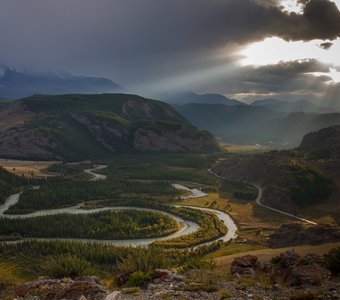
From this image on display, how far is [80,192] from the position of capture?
477 feet

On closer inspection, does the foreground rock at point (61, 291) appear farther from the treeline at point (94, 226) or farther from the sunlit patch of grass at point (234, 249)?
the treeline at point (94, 226)

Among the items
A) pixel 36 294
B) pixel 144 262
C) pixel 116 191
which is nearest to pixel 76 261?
pixel 144 262

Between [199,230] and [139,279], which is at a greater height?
[139,279]

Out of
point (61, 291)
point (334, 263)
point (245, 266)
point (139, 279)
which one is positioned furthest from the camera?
point (245, 266)

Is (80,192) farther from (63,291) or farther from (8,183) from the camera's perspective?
(63,291)

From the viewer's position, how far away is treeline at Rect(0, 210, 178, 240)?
312ft

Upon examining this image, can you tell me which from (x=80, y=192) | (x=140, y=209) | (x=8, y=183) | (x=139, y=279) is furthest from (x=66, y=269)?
(x=8, y=183)

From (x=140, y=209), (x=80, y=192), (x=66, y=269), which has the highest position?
(x=66, y=269)

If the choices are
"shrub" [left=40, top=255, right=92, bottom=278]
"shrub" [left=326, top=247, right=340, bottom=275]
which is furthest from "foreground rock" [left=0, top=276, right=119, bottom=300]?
"shrub" [left=326, top=247, right=340, bottom=275]

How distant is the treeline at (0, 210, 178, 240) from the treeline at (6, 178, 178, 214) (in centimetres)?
2001

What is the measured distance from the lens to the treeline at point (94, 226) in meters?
95.1

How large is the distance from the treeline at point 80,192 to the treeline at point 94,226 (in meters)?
20.0

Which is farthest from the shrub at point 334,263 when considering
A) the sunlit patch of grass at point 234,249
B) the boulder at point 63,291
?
the sunlit patch of grass at point 234,249

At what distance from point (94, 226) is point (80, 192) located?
4732cm
